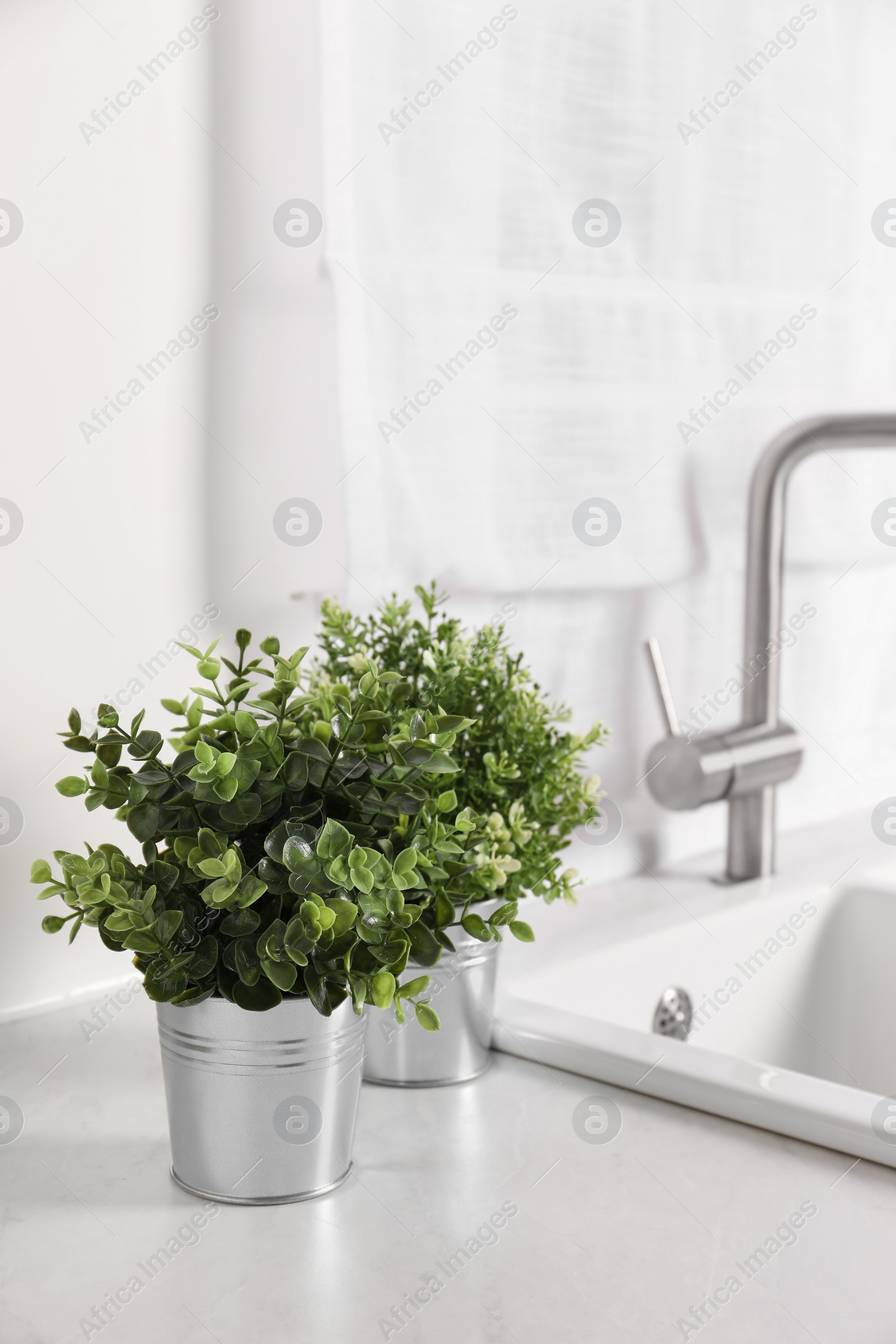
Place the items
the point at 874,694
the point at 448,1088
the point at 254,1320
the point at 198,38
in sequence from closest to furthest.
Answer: the point at 254,1320, the point at 448,1088, the point at 198,38, the point at 874,694

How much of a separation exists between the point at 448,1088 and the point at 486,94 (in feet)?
2.33

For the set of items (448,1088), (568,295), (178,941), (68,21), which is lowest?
(448,1088)

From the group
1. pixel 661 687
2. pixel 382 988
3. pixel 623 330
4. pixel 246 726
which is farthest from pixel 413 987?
pixel 623 330

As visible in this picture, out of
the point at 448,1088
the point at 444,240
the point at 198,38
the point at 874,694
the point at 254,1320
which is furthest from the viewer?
the point at 874,694

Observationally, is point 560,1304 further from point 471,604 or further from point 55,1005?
point 471,604

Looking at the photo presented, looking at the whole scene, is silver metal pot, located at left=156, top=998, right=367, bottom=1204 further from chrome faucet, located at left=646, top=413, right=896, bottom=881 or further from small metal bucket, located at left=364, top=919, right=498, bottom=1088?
chrome faucet, located at left=646, top=413, right=896, bottom=881

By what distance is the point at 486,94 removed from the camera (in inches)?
→ 36.4

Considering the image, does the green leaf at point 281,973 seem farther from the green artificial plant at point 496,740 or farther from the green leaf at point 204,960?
the green artificial plant at point 496,740

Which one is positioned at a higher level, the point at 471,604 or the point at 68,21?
the point at 68,21

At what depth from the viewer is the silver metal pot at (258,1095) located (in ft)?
1.74

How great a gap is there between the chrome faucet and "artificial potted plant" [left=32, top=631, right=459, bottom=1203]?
47 centimetres

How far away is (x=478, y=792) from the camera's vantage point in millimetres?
689

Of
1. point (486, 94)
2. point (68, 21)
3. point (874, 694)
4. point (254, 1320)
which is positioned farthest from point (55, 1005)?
point (874, 694)

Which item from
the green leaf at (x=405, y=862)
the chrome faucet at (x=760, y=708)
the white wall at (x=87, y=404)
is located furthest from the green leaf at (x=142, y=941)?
the chrome faucet at (x=760, y=708)
